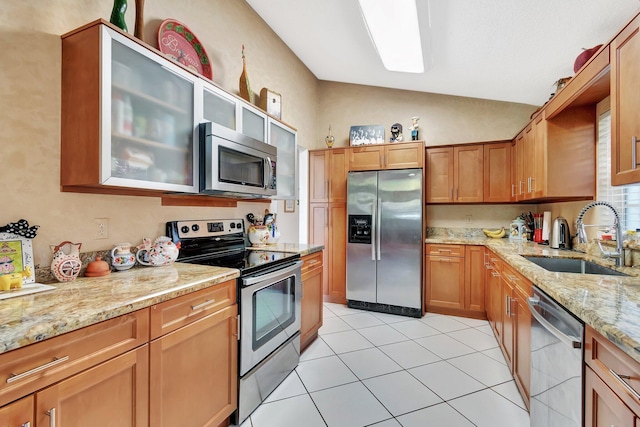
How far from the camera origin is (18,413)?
776mm

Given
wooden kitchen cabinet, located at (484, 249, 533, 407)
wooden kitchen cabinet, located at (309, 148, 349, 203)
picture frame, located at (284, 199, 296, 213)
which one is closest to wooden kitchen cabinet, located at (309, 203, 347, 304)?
wooden kitchen cabinet, located at (309, 148, 349, 203)

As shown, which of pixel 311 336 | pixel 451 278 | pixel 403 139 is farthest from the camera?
pixel 403 139

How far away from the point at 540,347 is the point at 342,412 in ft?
3.77

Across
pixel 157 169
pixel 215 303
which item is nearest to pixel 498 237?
pixel 215 303

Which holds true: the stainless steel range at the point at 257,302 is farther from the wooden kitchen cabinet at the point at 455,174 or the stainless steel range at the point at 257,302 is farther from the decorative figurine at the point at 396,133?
the decorative figurine at the point at 396,133

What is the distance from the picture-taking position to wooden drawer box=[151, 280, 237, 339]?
1.19 meters

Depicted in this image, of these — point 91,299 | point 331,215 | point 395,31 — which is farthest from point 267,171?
point 331,215

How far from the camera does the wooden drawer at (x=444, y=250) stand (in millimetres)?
3377

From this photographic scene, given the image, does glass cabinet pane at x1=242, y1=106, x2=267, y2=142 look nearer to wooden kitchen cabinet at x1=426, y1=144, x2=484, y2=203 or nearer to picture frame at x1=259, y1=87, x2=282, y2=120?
picture frame at x1=259, y1=87, x2=282, y2=120

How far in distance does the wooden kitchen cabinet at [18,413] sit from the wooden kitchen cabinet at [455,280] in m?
3.41

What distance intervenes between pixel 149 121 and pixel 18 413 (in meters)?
1.28

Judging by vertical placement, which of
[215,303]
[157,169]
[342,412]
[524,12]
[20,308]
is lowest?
[342,412]

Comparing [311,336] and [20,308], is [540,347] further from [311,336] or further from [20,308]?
[20,308]

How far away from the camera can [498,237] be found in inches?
140
